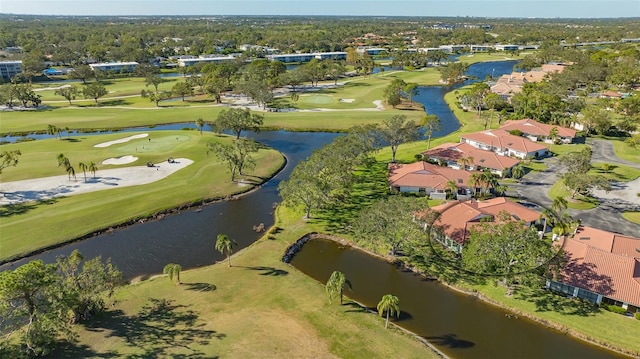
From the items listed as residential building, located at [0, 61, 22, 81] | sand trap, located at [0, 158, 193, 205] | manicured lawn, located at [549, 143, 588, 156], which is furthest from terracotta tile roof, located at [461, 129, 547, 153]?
residential building, located at [0, 61, 22, 81]

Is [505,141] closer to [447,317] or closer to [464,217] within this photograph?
[464,217]

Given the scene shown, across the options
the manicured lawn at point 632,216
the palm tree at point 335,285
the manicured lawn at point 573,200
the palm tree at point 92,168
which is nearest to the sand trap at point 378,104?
the manicured lawn at point 573,200

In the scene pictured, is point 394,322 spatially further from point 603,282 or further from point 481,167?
point 481,167

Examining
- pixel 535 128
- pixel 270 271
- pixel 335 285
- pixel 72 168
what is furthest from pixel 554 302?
pixel 72 168

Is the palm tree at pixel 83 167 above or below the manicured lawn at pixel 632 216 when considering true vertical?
above

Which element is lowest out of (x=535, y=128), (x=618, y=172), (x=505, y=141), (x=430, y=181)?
(x=618, y=172)

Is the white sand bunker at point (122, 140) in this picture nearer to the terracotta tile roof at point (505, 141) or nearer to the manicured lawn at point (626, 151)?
the terracotta tile roof at point (505, 141)

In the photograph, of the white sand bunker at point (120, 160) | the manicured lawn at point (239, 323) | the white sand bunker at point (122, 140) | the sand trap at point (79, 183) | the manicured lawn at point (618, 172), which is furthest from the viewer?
the white sand bunker at point (122, 140)
